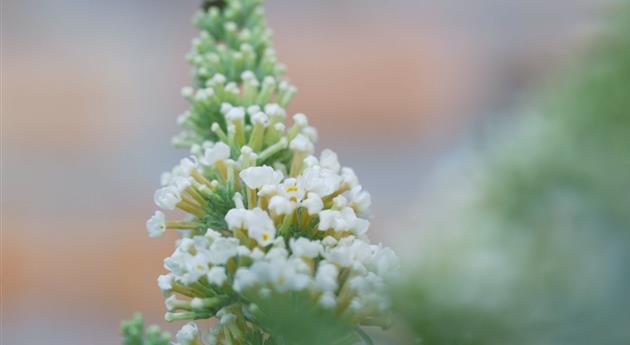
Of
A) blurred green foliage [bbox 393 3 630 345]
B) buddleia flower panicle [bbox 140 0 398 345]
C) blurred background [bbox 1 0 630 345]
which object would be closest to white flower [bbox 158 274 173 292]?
buddleia flower panicle [bbox 140 0 398 345]

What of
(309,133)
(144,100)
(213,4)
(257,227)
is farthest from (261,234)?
(144,100)

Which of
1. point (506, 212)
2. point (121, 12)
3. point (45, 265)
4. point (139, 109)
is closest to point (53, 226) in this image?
point (45, 265)

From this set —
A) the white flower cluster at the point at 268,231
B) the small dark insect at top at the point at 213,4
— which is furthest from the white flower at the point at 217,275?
the small dark insect at top at the point at 213,4

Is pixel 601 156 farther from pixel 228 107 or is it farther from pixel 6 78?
pixel 6 78

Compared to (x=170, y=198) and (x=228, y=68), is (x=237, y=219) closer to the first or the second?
(x=170, y=198)

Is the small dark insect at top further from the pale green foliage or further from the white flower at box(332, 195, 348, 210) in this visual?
the white flower at box(332, 195, 348, 210)

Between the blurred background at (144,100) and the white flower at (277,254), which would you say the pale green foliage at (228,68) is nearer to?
the white flower at (277,254)

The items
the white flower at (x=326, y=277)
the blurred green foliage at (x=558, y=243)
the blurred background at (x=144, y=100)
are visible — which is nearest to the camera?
the blurred green foliage at (x=558, y=243)
